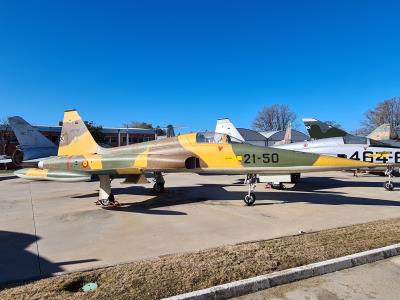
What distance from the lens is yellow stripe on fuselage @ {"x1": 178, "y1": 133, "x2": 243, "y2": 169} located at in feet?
30.5

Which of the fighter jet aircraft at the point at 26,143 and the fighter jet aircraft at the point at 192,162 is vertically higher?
the fighter jet aircraft at the point at 26,143

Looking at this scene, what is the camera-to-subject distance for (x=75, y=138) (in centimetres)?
1264

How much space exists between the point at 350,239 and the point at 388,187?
844 cm

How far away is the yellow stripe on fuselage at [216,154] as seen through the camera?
366 inches

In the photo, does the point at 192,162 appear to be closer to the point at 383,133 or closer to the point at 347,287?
the point at 347,287

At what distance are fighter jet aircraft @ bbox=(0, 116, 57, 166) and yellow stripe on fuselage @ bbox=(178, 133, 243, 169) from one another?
34.6 feet

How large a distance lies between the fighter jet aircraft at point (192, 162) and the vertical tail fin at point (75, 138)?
1.16 metres

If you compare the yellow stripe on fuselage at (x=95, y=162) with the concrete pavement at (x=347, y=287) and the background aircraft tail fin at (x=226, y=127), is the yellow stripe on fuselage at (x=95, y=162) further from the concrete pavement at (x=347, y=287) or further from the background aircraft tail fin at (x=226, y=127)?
the background aircraft tail fin at (x=226, y=127)

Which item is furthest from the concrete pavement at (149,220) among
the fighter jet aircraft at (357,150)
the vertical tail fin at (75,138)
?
the vertical tail fin at (75,138)

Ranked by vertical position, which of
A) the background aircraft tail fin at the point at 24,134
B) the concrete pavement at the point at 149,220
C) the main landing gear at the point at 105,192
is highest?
the background aircraft tail fin at the point at 24,134

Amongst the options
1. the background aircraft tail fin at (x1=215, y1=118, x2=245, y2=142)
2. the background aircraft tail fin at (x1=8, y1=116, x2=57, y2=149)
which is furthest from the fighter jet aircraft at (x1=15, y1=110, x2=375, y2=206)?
the background aircraft tail fin at (x1=215, y1=118, x2=245, y2=142)

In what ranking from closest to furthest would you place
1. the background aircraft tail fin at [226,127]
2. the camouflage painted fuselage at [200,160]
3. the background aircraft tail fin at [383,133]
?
the camouflage painted fuselage at [200,160] → the background aircraft tail fin at [226,127] → the background aircraft tail fin at [383,133]

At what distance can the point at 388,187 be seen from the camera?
12.7m

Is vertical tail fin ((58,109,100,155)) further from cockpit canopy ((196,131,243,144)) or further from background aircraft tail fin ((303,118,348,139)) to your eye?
background aircraft tail fin ((303,118,348,139))
